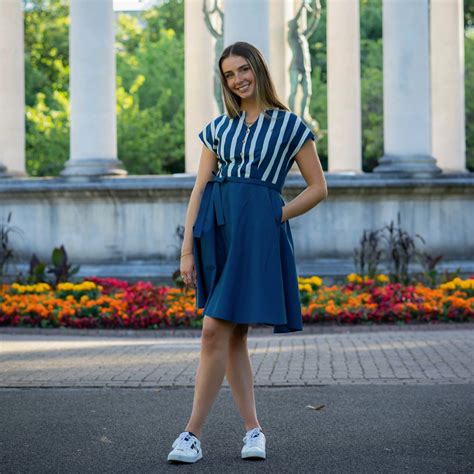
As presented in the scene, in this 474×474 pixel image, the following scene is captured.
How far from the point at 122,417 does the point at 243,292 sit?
2.59 metres

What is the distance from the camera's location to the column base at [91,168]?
2822 cm

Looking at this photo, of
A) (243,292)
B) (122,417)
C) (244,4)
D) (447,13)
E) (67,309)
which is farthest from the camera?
(447,13)

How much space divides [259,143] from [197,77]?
25417mm

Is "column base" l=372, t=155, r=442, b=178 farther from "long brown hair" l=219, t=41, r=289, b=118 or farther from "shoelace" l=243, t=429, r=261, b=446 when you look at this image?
Result: "shoelace" l=243, t=429, r=261, b=446

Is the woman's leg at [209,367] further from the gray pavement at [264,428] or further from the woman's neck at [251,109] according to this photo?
the woman's neck at [251,109]

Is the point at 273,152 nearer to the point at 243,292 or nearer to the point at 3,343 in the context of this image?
the point at 243,292

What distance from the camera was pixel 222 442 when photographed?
9.31m

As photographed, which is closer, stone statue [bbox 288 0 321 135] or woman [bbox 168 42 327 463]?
woman [bbox 168 42 327 463]

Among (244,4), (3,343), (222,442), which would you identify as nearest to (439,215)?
(244,4)

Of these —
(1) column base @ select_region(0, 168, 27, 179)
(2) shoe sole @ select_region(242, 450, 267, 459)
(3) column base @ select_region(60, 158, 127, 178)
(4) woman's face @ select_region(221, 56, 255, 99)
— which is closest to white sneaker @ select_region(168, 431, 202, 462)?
(2) shoe sole @ select_region(242, 450, 267, 459)

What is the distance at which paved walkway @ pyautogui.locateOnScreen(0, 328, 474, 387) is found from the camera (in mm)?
13062

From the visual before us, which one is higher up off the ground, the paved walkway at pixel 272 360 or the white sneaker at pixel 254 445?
the white sneaker at pixel 254 445

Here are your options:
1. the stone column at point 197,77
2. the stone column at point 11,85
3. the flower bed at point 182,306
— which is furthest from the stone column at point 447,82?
the flower bed at point 182,306

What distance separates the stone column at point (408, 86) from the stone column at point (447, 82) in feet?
17.6
